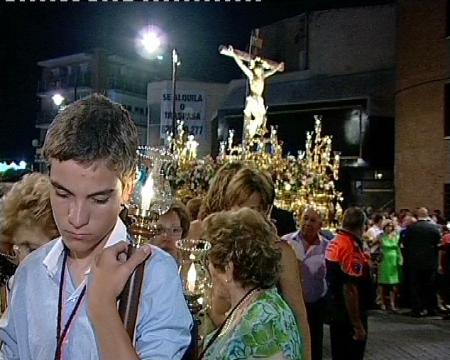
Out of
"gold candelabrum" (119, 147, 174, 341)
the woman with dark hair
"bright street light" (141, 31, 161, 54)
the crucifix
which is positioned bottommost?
the woman with dark hair

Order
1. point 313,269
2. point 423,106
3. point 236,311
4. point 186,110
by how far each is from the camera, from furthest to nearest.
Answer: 1. point 186,110
2. point 423,106
3. point 313,269
4. point 236,311

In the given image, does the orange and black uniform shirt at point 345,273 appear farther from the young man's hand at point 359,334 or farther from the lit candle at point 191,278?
the lit candle at point 191,278

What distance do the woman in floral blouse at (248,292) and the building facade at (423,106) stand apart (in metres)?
18.9

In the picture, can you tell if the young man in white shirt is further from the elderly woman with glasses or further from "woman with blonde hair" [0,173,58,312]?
the elderly woman with glasses

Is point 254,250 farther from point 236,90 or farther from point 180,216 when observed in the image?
point 236,90

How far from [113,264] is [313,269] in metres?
6.07

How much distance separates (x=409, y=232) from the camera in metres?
13.3

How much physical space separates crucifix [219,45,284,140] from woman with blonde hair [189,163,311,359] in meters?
8.20

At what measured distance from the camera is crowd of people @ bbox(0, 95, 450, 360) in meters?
1.70

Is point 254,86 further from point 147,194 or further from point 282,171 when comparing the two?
point 147,194

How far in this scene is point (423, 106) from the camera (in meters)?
22.3

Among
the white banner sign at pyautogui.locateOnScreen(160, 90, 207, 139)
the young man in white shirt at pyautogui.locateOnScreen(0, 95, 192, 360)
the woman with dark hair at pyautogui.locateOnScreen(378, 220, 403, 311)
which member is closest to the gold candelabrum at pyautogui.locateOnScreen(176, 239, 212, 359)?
the young man in white shirt at pyautogui.locateOnScreen(0, 95, 192, 360)

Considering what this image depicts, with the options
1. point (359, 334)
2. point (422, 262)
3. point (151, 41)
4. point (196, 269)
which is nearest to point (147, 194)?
point (196, 269)

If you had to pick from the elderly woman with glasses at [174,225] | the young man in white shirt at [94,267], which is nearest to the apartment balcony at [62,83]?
the elderly woman with glasses at [174,225]
